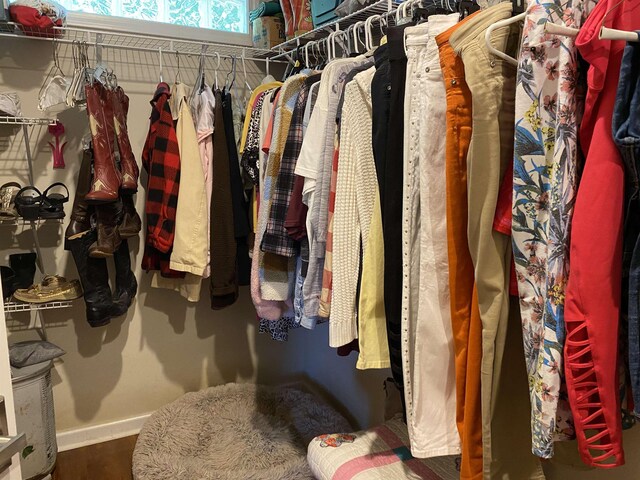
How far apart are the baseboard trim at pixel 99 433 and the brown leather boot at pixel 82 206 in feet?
3.19

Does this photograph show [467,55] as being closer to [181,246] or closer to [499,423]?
[499,423]

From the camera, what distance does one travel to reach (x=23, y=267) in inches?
81.2

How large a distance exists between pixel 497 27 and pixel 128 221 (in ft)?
5.31

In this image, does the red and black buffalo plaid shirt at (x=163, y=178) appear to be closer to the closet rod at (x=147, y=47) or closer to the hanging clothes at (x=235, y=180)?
the hanging clothes at (x=235, y=180)

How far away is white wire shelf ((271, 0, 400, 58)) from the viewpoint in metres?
1.62

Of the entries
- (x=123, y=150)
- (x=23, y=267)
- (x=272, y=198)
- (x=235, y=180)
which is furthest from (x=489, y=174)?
(x=23, y=267)

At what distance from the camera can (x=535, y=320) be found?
2.93 ft

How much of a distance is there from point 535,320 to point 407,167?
405 millimetres

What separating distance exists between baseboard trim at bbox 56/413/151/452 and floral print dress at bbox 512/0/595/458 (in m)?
2.11

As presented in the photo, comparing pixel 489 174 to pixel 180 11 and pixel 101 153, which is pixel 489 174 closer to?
pixel 101 153

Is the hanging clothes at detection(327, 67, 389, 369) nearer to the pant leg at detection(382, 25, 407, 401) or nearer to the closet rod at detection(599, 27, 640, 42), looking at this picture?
the pant leg at detection(382, 25, 407, 401)

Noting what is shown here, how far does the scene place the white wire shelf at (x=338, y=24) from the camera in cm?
162

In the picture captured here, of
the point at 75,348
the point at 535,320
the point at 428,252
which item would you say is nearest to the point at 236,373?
the point at 75,348

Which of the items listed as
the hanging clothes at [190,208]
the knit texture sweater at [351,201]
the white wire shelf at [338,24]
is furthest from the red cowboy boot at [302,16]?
the knit texture sweater at [351,201]
